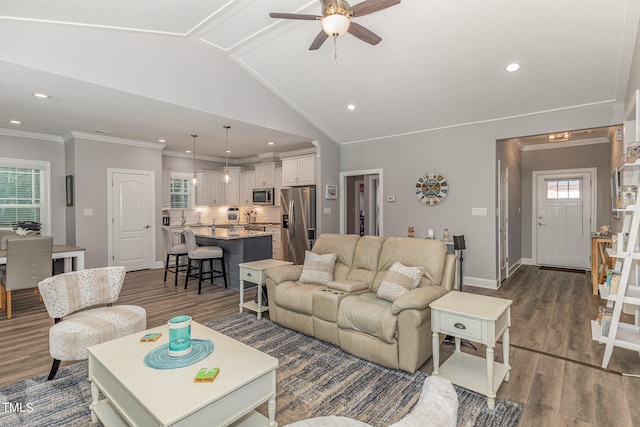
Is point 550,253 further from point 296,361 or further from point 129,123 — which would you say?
point 129,123

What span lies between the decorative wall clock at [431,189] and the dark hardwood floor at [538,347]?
1.53 meters

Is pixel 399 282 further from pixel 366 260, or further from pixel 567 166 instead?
pixel 567 166

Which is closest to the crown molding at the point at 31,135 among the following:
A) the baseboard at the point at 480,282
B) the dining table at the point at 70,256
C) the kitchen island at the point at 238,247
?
the dining table at the point at 70,256

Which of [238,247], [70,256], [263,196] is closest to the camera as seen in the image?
[70,256]

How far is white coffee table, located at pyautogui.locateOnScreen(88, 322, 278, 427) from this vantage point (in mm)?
1459

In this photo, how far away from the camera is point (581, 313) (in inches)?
156

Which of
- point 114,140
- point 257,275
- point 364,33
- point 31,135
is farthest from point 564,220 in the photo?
point 31,135

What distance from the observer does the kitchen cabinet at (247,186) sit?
8438mm

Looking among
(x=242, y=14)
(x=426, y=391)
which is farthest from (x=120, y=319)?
(x=242, y=14)

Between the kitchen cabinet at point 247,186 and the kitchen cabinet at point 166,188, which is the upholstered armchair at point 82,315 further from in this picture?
the kitchen cabinet at point 247,186

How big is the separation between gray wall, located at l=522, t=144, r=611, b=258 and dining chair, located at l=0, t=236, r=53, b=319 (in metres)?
8.63

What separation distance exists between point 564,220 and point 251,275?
6701 millimetres

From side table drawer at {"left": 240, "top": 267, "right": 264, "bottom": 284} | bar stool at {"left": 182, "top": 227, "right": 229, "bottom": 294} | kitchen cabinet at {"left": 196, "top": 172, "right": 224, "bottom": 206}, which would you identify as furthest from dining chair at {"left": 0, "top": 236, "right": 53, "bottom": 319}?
kitchen cabinet at {"left": 196, "top": 172, "right": 224, "bottom": 206}

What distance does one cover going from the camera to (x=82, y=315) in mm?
2689
